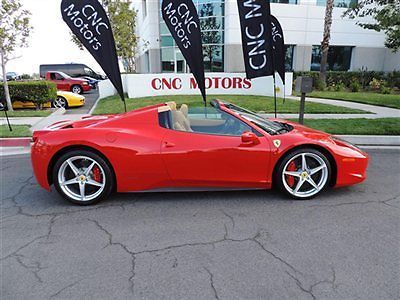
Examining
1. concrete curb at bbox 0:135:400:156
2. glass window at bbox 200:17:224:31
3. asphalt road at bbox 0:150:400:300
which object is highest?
glass window at bbox 200:17:224:31

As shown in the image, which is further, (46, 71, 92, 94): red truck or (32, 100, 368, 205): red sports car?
(46, 71, 92, 94): red truck

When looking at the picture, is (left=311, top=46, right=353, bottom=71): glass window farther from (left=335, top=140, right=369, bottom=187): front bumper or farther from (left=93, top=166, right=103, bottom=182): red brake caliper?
(left=93, top=166, right=103, bottom=182): red brake caliper

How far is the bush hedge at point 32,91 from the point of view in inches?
467

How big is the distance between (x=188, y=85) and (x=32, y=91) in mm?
6428

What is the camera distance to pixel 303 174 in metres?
3.59

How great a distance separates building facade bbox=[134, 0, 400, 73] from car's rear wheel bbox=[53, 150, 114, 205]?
700 inches

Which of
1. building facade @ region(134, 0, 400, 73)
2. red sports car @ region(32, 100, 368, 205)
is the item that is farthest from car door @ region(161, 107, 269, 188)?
building facade @ region(134, 0, 400, 73)

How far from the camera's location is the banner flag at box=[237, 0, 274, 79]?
19.3 feet

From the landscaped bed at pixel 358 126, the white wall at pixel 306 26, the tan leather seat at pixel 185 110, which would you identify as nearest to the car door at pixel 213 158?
the tan leather seat at pixel 185 110

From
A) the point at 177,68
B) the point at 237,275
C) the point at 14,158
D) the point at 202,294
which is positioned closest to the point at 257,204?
the point at 237,275

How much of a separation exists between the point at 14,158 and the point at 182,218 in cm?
417

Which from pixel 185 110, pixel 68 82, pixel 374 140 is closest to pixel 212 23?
pixel 68 82

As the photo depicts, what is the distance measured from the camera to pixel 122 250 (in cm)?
268


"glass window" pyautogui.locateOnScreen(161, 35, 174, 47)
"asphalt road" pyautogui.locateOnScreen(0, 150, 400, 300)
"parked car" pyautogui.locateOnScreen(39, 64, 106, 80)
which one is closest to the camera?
"asphalt road" pyautogui.locateOnScreen(0, 150, 400, 300)
